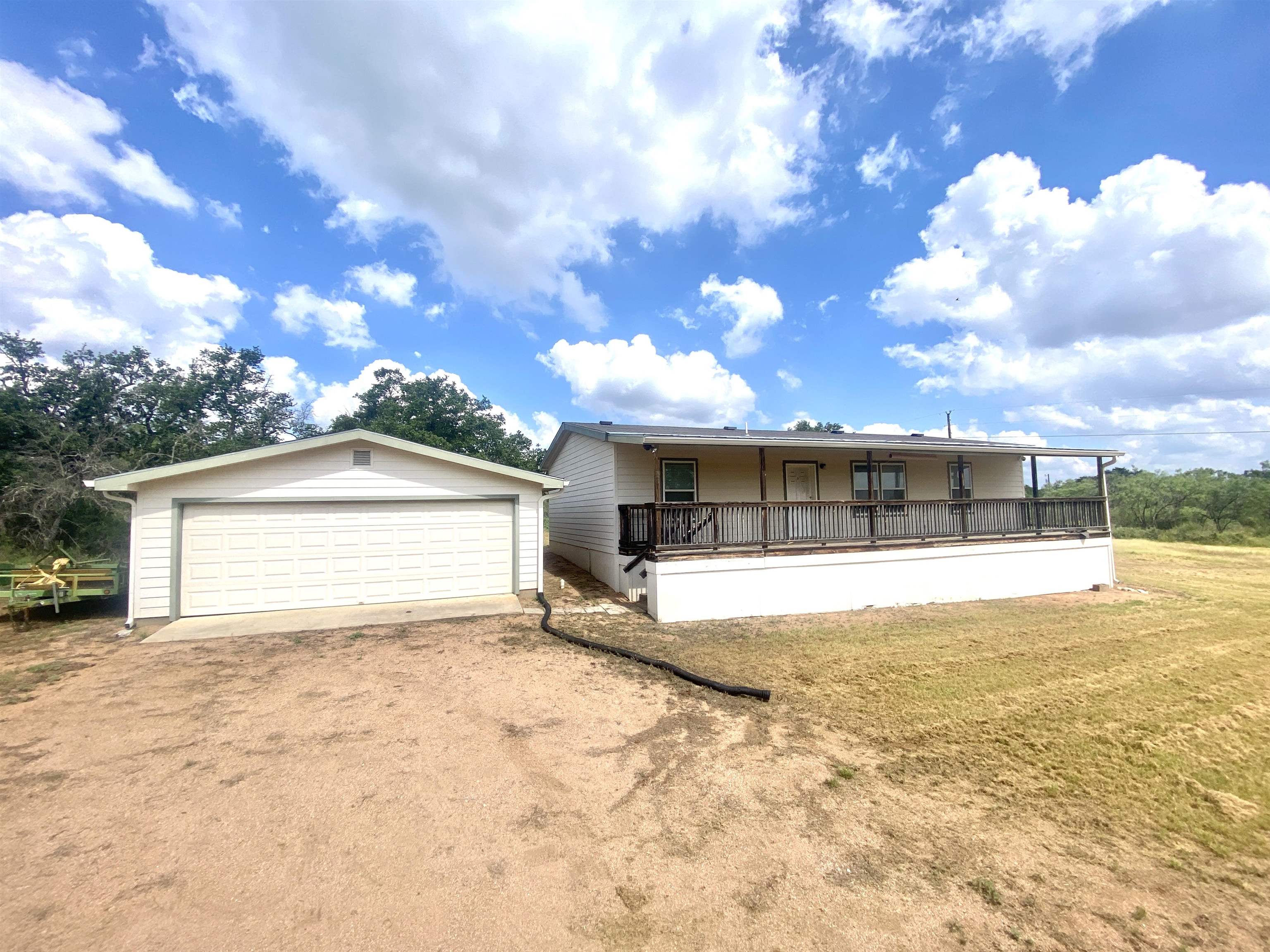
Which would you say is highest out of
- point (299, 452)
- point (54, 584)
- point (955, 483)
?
point (299, 452)

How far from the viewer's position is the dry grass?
3.56 meters

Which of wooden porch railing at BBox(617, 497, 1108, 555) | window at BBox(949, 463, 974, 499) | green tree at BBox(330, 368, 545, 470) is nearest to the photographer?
wooden porch railing at BBox(617, 497, 1108, 555)

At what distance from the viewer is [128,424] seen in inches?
956

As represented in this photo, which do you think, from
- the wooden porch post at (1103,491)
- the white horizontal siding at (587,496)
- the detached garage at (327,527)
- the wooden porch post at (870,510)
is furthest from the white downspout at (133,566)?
the wooden porch post at (1103,491)

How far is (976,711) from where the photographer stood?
16.5ft

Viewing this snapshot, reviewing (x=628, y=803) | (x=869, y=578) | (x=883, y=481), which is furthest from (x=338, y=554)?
(x=883, y=481)

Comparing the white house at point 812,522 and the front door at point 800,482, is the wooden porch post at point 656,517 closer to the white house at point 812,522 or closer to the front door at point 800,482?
the white house at point 812,522

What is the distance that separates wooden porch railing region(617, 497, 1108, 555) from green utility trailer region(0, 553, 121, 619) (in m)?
9.34

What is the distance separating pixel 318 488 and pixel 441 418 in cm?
2766

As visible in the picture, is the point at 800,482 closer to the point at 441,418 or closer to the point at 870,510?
the point at 870,510

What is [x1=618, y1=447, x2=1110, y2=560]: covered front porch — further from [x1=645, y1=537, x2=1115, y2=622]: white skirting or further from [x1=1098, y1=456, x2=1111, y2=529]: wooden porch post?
[x1=645, y1=537, x2=1115, y2=622]: white skirting

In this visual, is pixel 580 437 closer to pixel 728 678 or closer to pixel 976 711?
pixel 728 678

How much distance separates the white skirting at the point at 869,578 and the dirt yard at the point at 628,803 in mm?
2182

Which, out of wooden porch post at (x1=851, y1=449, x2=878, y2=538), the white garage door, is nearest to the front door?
wooden porch post at (x1=851, y1=449, x2=878, y2=538)
